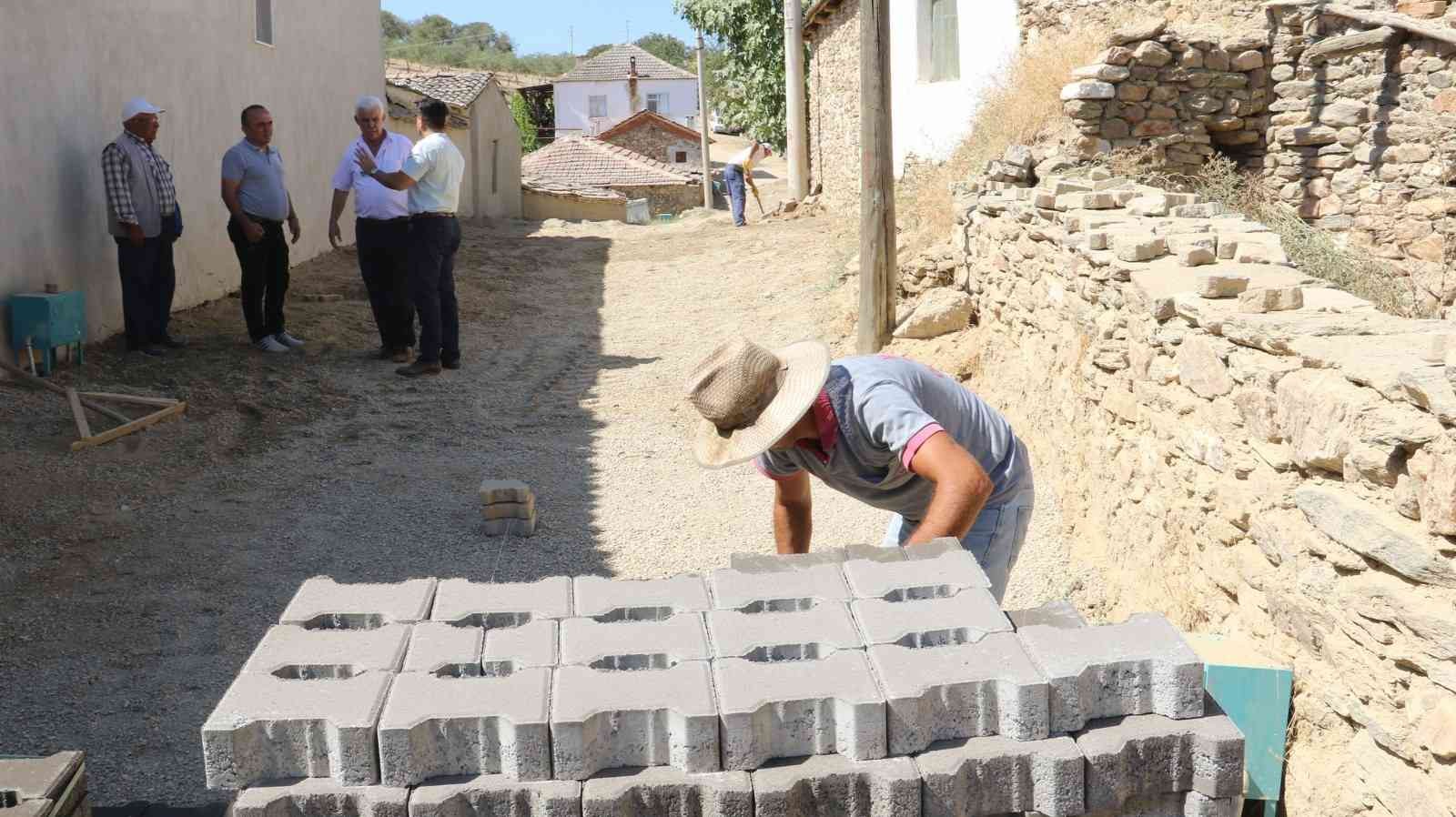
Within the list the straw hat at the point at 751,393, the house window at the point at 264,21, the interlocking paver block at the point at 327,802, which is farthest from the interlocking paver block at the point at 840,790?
the house window at the point at 264,21

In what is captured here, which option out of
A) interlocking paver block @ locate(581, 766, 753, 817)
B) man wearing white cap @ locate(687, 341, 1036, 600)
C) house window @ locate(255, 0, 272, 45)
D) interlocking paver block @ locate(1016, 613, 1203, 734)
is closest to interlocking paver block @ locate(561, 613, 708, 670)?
interlocking paver block @ locate(581, 766, 753, 817)

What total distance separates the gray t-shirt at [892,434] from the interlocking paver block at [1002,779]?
0.97m

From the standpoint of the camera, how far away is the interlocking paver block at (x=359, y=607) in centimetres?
242

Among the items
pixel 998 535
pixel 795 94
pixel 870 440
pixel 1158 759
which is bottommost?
pixel 1158 759

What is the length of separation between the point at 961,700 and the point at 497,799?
0.75 metres

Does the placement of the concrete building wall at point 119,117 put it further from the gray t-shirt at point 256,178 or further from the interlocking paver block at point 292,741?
the interlocking paver block at point 292,741

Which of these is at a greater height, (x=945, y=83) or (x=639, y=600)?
(x=945, y=83)

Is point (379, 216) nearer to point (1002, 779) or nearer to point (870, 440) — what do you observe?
point (870, 440)

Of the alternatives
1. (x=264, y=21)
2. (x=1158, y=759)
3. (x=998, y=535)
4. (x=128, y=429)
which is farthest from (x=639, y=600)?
(x=264, y=21)

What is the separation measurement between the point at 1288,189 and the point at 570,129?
50.5 meters

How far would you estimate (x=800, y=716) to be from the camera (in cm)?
206

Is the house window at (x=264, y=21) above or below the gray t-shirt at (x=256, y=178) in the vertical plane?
above

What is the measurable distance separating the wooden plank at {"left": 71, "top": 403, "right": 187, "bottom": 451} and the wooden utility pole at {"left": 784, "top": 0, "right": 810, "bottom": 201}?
14.5 meters

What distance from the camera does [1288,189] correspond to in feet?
31.3
